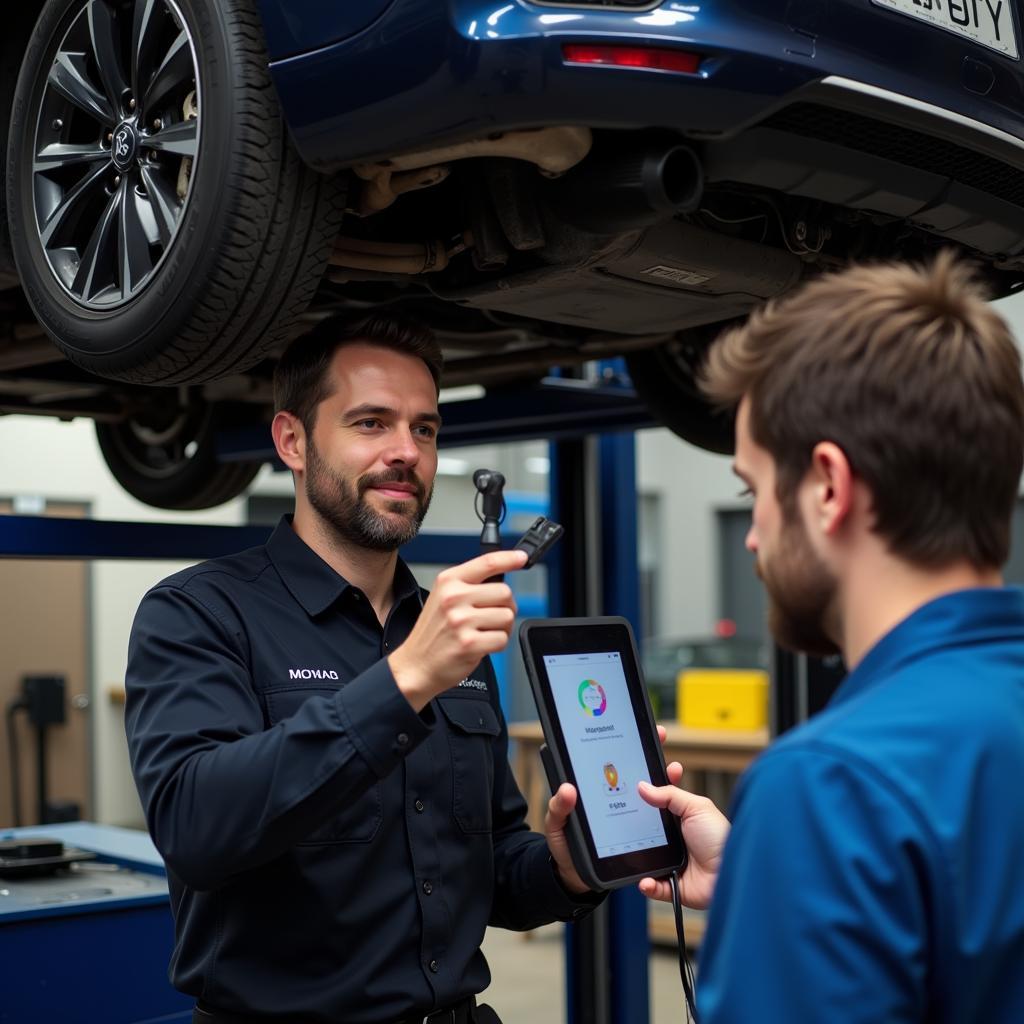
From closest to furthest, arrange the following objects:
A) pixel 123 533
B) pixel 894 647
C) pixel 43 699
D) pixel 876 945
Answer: pixel 876 945, pixel 894 647, pixel 123 533, pixel 43 699

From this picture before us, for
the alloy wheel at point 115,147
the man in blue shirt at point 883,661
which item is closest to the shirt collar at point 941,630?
the man in blue shirt at point 883,661

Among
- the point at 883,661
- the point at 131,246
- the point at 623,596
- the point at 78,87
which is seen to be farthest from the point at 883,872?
the point at 623,596

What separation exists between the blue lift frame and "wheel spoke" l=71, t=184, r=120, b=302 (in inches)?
37.3

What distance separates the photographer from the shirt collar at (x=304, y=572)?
1.98 metres

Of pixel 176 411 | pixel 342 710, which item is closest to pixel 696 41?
pixel 342 710

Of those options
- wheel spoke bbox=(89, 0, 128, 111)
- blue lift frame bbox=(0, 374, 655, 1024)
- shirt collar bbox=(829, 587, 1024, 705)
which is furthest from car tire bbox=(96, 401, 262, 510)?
shirt collar bbox=(829, 587, 1024, 705)

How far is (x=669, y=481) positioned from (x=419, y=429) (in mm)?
13763

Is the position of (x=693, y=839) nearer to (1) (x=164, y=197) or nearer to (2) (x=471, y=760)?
(2) (x=471, y=760)

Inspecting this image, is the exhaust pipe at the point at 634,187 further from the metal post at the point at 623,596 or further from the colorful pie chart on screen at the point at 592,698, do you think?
the metal post at the point at 623,596

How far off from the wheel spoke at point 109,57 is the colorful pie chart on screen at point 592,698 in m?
1.18

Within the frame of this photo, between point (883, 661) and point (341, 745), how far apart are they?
2.45 feet

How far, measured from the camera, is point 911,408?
3.23 feet

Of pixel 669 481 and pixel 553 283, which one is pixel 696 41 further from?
pixel 669 481

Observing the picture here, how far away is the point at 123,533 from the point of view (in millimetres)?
2922
